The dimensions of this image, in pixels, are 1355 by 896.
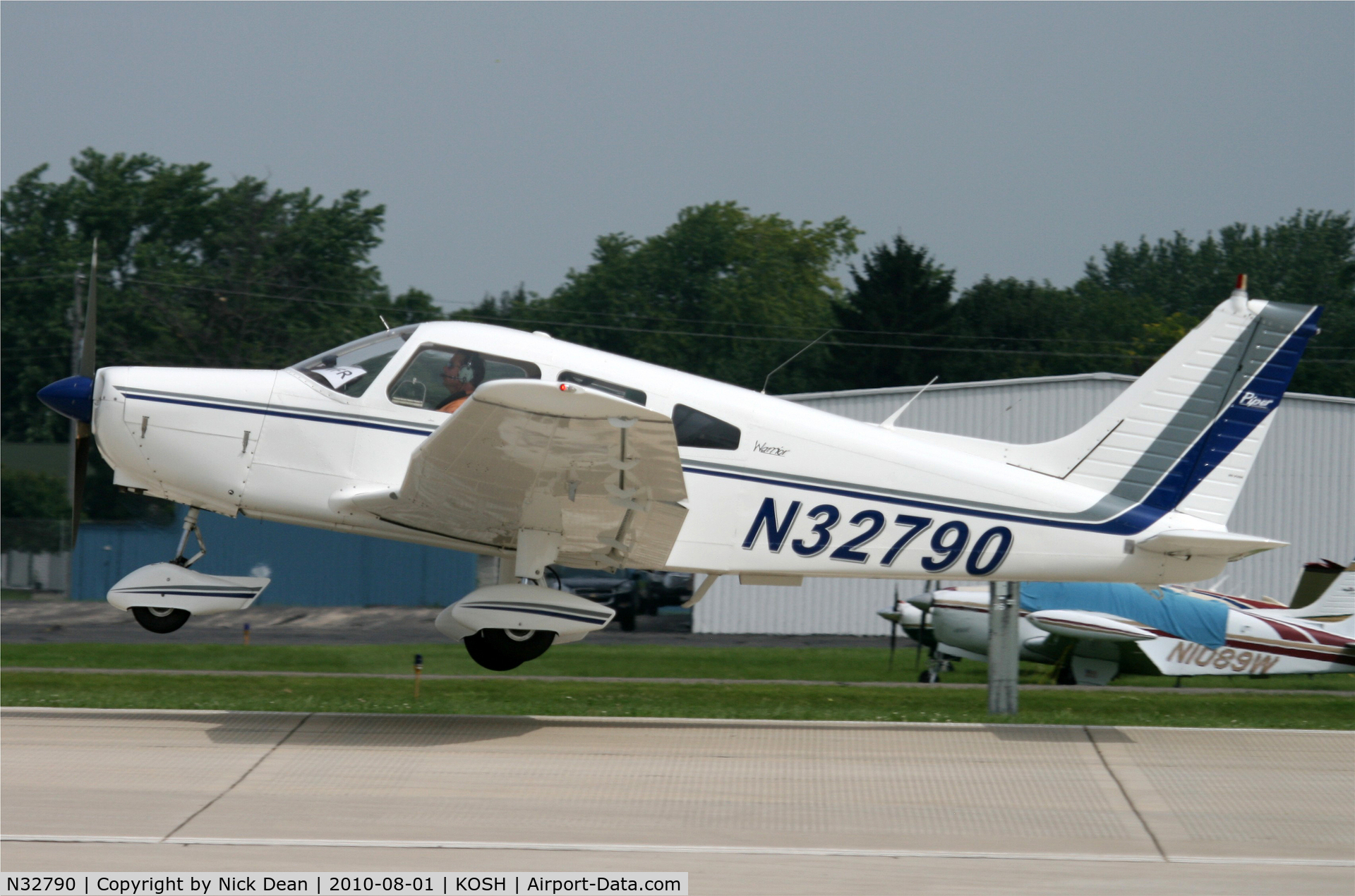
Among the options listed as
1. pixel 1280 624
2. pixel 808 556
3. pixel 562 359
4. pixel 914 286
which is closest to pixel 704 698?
pixel 808 556

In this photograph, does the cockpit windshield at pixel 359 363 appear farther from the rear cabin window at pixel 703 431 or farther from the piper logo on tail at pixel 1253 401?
the piper logo on tail at pixel 1253 401

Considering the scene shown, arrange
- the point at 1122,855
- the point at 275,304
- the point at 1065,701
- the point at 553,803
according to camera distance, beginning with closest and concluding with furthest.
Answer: the point at 1122,855, the point at 553,803, the point at 1065,701, the point at 275,304

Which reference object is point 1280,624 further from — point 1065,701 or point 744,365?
point 744,365

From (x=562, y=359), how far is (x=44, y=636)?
1780 cm

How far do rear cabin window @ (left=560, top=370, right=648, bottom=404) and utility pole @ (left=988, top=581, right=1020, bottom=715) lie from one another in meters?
4.49

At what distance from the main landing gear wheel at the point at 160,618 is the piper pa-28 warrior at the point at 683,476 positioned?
0.03 m

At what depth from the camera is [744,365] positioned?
48.3m

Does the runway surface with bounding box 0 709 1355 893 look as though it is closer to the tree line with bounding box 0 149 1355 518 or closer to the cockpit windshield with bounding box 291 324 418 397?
the cockpit windshield with bounding box 291 324 418 397

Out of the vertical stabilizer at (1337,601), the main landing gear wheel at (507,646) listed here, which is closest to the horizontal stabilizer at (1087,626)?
the vertical stabilizer at (1337,601)

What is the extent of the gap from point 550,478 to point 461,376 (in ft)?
3.56

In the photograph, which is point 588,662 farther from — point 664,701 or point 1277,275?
point 1277,275

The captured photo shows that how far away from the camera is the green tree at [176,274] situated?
37.7m

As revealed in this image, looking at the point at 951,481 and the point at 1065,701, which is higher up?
the point at 951,481

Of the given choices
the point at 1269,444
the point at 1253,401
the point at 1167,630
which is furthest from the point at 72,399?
the point at 1269,444
